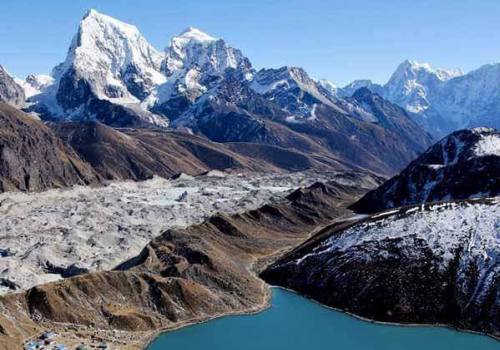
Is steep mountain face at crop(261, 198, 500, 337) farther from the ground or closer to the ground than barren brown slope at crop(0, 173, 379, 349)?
farther from the ground

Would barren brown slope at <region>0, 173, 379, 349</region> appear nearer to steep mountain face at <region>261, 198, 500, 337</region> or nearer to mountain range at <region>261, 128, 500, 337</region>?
steep mountain face at <region>261, 198, 500, 337</region>

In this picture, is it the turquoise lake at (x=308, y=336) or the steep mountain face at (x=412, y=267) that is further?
the steep mountain face at (x=412, y=267)

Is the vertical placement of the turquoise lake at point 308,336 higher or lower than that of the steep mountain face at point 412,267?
lower

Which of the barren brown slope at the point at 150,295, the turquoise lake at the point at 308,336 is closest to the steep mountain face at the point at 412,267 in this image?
the turquoise lake at the point at 308,336

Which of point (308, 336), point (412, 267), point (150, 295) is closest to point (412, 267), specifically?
point (412, 267)

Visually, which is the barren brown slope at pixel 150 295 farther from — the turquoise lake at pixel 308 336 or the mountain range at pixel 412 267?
the mountain range at pixel 412 267

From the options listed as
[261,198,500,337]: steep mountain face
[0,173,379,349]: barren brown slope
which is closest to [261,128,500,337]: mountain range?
[261,198,500,337]: steep mountain face

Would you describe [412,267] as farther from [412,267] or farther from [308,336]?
[308,336]
